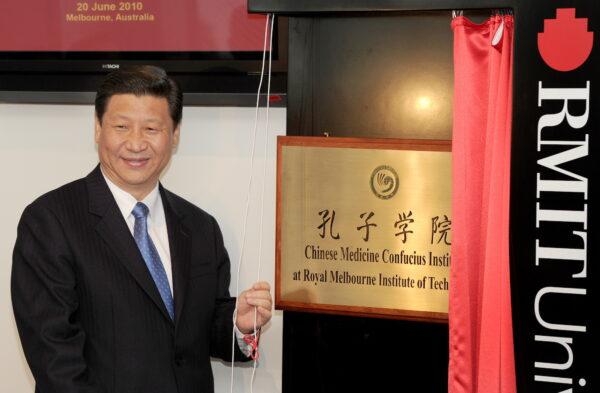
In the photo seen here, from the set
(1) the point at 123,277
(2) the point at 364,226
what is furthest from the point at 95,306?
(2) the point at 364,226

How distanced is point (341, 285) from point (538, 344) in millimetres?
455

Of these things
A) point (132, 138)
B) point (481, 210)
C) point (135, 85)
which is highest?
point (135, 85)

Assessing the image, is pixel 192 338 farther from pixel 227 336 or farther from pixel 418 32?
pixel 418 32

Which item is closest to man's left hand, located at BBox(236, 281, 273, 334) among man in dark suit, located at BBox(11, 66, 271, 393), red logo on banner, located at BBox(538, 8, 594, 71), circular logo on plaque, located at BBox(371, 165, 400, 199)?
man in dark suit, located at BBox(11, 66, 271, 393)

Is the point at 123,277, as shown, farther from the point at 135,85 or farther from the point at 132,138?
the point at 135,85

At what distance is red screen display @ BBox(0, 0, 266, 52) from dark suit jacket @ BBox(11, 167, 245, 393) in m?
0.43

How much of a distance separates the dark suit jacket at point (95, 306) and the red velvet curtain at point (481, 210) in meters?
0.62

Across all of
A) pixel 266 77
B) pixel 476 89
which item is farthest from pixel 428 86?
pixel 266 77

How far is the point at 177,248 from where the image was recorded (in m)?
1.97

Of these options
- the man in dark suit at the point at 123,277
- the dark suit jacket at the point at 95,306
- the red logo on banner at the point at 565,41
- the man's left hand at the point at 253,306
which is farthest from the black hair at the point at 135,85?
the red logo on banner at the point at 565,41

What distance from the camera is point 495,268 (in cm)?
156

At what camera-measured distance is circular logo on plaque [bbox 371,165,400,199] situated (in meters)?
1.79

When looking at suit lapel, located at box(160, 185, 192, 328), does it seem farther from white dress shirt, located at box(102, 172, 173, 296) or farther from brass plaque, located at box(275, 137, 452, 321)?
brass plaque, located at box(275, 137, 452, 321)

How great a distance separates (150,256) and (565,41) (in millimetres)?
978
